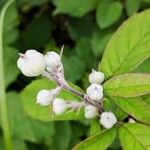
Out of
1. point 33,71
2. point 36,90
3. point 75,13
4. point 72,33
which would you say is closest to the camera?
point 33,71

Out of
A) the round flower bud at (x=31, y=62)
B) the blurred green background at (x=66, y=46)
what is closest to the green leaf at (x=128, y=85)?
the round flower bud at (x=31, y=62)

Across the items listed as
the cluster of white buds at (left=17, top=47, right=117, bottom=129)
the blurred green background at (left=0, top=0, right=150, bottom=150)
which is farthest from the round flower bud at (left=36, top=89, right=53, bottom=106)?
the blurred green background at (left=0, top=0, right=150, bottom=150)

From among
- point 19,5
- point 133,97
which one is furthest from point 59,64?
point 19,5

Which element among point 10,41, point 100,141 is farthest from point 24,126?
point 100,141

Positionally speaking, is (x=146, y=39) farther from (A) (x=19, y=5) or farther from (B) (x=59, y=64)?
(A) (x=19, y=5)

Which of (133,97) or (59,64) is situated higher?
(59,64)

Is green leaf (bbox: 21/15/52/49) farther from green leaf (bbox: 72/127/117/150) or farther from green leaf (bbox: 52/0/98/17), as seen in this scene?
green leaf (bbox: 72/127/117/150)

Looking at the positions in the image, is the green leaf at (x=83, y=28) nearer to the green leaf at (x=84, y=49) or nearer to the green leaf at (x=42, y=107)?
the green leaf at (x=84, y=49)

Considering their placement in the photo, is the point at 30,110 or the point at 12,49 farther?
the point at 12,49
